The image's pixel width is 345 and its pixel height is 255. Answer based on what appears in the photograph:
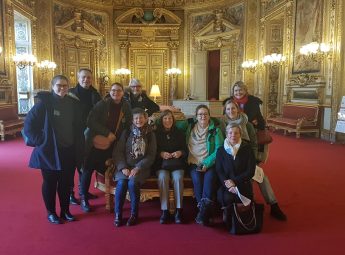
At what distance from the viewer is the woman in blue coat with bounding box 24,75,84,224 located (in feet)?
10.5

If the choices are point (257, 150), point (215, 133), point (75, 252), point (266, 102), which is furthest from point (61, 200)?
point (266, 102)

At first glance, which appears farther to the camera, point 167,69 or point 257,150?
point 167,69

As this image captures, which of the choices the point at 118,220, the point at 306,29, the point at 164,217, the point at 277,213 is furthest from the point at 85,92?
the point at 306,29

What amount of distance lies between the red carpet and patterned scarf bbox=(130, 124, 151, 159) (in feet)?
2.29

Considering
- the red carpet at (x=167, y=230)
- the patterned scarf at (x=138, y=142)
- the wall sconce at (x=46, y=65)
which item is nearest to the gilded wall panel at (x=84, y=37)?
the wall sconce at (x=46, y=65)

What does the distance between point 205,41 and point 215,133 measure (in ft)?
39.9

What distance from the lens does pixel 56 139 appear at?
3.24 meters

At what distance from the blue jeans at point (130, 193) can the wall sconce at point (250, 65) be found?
33.7 feet

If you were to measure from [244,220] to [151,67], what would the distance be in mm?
13461

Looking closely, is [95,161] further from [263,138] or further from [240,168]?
[263,138]

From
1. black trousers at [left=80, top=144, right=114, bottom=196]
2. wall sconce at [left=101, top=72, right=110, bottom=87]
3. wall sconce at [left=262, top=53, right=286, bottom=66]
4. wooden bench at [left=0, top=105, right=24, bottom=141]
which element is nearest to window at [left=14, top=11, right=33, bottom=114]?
wooden bench at [left=0, top=105, right=24, bottom=141]

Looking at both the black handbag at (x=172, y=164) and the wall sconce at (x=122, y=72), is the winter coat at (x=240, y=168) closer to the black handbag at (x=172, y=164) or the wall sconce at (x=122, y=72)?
the black handbag at (x=172, y=164)

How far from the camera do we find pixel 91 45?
15.0m

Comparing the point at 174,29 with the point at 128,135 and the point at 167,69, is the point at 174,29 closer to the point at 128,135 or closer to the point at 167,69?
the point at 167,69
